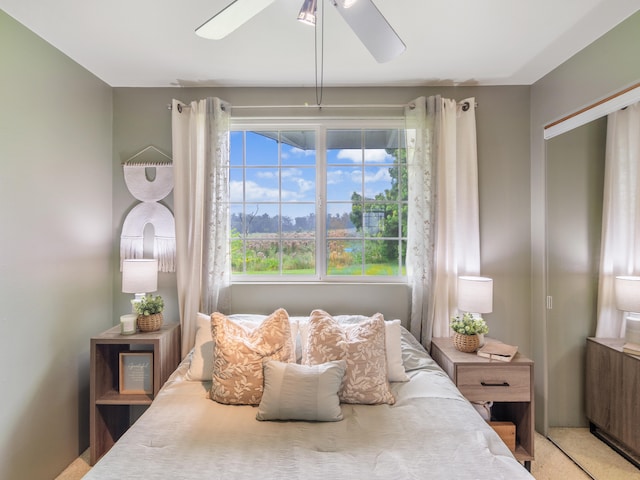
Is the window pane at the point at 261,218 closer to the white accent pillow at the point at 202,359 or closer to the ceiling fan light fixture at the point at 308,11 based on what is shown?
the white accent pillow at the point at 202,359

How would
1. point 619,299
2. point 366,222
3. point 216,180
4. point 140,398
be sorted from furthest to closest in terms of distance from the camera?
point 366,222
point 216,180
point 140,398
point 619,299

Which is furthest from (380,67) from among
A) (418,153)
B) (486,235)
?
(486,235)

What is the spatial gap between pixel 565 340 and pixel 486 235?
2.87ft

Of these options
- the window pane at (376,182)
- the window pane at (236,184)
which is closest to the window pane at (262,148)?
the window pane at (236,184)

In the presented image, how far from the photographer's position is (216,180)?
2383 mm

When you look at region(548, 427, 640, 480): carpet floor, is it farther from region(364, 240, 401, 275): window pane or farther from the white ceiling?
the white ceiling

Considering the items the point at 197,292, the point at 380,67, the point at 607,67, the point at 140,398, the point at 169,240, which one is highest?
the point at 380,67

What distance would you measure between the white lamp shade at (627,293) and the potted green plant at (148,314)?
9.27 feet

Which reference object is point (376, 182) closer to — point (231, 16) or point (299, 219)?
point (299, 219)

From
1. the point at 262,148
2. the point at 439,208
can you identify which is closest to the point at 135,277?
the point at 262,148

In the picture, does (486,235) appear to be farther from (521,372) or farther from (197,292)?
(197,292)

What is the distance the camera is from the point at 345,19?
4.31 ft

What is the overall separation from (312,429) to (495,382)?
1181 millimetres

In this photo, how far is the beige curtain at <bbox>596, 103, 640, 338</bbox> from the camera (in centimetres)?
170
